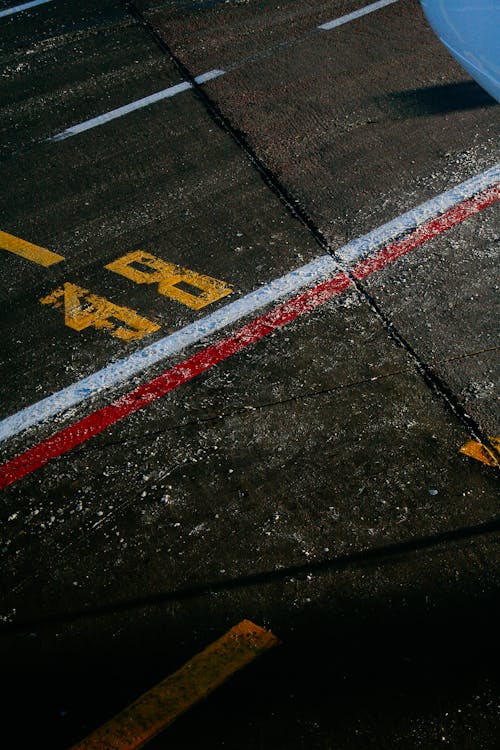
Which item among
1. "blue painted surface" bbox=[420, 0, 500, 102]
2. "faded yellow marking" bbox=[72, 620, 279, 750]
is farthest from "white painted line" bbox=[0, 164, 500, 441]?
"faded yellow marking" bbox=[72, 620, 279, 750]

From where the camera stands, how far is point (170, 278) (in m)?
5.80

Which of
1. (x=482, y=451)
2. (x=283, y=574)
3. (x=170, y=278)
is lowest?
(x=482, y=451)

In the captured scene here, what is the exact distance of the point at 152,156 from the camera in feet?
23.4

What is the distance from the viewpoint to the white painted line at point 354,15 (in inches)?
346

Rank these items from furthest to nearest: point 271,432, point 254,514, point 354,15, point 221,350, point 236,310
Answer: point 354,15
point 236,310
point 221,350
point 271,432
point 254,514

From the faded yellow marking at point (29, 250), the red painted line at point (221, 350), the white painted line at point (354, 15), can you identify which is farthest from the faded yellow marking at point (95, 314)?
the white painted line at point (354, 15)

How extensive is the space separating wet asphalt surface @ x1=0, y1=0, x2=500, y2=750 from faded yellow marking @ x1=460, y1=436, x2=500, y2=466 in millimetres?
52

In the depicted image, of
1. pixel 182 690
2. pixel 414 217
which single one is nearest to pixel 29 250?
pixel 414 217

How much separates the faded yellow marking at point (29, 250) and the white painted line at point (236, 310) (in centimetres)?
135

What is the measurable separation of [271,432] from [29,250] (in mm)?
2693

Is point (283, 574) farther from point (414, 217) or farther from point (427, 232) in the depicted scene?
point (414, 217)

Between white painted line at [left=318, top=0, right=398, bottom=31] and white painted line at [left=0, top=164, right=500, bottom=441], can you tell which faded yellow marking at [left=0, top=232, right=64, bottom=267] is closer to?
white painted line at [left=0, top=164, right=500, bottom=441]

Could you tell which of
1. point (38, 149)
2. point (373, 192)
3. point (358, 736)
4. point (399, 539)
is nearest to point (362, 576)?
point (399, 539)

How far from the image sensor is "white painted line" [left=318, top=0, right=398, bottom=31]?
8797 millimetres
